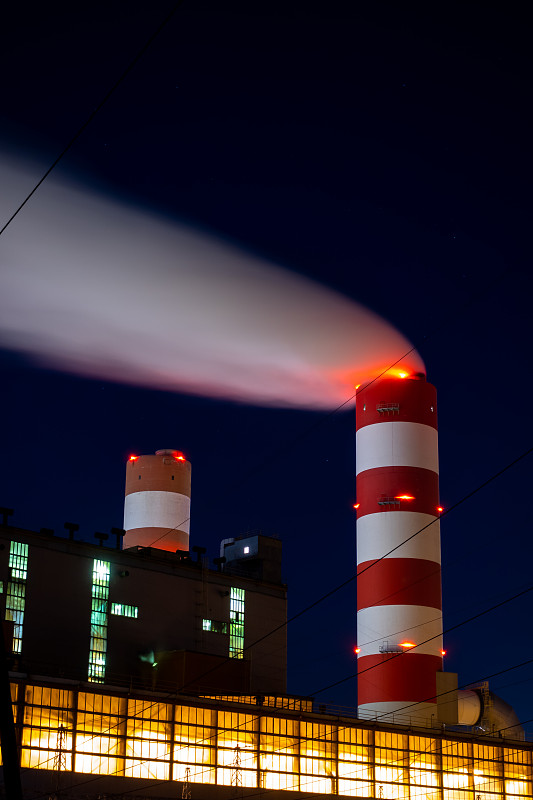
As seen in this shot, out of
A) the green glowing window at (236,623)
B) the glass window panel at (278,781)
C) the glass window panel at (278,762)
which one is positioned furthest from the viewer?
the green glowing window at (236,623)

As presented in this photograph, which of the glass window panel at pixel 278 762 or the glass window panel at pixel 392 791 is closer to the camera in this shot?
the glass window panel at pixel 278 762

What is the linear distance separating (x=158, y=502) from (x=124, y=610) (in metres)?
14.7

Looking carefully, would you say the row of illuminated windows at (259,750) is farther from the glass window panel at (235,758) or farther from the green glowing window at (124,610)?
the green glowing window at (124,610)

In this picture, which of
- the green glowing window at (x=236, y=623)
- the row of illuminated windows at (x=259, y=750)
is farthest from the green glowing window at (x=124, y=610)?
the row of illuminated windows at (x=259, y=750)

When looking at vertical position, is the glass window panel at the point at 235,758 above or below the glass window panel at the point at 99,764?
above

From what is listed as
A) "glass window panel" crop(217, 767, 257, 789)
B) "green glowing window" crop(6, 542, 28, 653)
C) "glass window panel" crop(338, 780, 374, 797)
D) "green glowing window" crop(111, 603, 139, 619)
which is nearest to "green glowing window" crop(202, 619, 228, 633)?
"green glowing window" crop(111, 603, 139, 619)

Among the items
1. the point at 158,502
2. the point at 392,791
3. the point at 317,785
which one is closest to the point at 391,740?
the point at 392,791

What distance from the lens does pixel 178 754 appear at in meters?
41.7

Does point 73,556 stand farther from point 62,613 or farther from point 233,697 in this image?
point 233,697

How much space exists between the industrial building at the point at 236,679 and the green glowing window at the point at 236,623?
0.34ft

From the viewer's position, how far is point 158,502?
67.0m

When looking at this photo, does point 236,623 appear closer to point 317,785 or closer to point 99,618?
point 99,618

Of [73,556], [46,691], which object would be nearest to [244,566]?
[73,556]

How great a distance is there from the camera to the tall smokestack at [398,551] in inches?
1906
